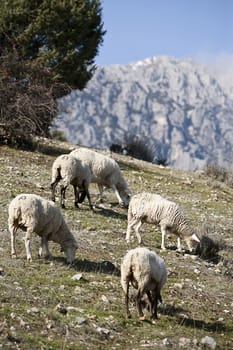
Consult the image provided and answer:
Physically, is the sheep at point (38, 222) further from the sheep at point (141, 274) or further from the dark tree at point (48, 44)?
the dark tree at point (48, 44)

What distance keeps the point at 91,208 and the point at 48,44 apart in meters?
18.8

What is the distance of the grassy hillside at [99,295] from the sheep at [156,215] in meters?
0.48

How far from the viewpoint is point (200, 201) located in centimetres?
2477

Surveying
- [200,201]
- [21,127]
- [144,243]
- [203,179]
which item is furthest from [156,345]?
[203,179]

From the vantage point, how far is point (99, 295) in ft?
37.6

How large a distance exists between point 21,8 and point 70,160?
18.2 m

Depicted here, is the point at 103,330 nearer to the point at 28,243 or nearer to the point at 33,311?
the point at 33,311

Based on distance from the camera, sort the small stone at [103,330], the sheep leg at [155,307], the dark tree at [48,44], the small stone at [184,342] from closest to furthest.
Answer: the small stone at [103,330]
the small stone at [184,342]
the sheep leg at [155,307]
the dark tree at [48,44]

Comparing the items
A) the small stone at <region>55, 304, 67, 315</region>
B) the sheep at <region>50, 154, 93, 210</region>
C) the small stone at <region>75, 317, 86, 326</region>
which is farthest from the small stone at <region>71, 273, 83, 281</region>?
the sheep at <region>50, 154, 93, 210</region>

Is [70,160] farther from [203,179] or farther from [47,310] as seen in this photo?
[203,179]

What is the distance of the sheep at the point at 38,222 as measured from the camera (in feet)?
41.6

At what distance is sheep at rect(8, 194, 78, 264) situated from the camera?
41.6 feet

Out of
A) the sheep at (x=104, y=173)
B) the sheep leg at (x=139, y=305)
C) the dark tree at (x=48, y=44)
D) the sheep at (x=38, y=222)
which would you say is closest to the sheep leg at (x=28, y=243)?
the sheep at (x=38, y=222)

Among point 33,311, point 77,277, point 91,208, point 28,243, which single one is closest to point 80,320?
point 33,311
